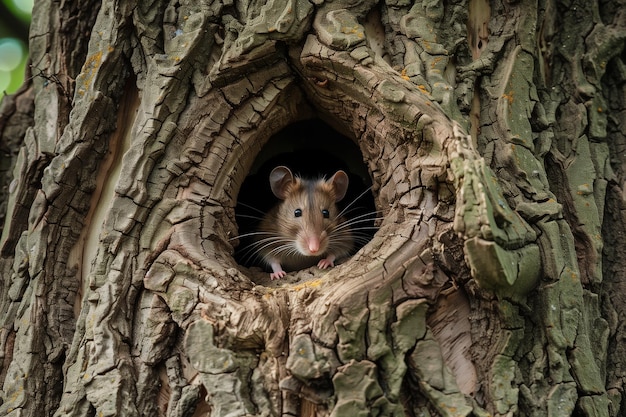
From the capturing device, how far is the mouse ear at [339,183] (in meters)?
5.21

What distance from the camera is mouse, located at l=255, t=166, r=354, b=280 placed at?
16.6 ft

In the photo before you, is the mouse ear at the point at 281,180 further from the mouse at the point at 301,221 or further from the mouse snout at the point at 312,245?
the mouse snout at the point at 312,245

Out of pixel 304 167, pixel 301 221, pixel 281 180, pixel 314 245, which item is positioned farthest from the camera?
pixel 304 167

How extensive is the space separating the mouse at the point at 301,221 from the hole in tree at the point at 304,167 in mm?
138

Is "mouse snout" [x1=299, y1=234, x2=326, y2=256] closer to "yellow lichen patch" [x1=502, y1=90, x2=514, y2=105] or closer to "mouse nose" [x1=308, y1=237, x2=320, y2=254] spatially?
"mouse nose" [x1=308, y1=237, x2=320, y2=254]

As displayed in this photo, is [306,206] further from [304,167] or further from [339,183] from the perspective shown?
[304,167]

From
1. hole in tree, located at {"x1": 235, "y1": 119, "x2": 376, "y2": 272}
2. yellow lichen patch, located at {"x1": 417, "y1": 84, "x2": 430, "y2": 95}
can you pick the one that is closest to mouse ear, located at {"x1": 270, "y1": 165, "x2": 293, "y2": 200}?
hole in tree, located at {"x1": 235, "y1": 119, "x2": 376, "y2": 272}

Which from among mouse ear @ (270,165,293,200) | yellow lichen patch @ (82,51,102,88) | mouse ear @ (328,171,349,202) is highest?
yellow lichen patch @ (82,51,102,88)

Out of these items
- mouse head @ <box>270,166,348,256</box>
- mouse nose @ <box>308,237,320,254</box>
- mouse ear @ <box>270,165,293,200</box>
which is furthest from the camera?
mouse ear @ <box>270,165,293,200</box>

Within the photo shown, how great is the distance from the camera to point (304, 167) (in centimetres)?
635

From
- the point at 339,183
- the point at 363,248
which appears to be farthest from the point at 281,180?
the point at 363,248

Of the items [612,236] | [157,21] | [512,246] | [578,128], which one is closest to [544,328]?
[512,246]

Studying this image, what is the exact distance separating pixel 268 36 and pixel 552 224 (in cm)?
179

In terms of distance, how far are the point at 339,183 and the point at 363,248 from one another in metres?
2.00
